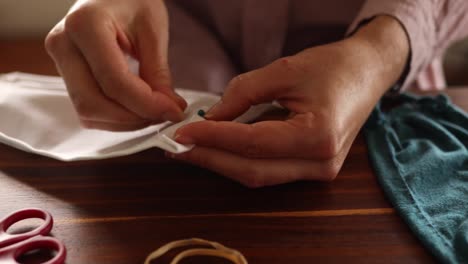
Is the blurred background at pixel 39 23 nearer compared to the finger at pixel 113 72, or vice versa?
the finger at pixel 113 72

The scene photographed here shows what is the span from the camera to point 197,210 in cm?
35

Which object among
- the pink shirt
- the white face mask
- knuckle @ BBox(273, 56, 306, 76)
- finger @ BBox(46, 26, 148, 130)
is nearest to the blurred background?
the pink shirt

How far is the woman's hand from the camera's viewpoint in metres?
0.35

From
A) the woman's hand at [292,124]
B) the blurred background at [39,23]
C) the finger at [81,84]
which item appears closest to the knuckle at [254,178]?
the woman's hand at [292,124]

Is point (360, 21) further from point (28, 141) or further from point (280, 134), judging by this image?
point (28, 141)

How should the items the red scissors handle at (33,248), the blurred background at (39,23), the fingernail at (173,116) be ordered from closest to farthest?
the red scissors handle at (33,248) → the fingernail at (173,116) → the blurred background at (39,23)

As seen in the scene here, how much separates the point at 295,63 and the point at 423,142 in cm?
14

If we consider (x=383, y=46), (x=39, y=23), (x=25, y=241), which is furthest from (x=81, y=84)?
(x=39, y=23)

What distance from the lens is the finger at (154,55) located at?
1.36 feet

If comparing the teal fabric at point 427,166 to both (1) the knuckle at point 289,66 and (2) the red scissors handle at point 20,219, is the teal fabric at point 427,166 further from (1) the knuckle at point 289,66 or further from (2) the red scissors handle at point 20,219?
(2) the red scissors handle at point 20,219

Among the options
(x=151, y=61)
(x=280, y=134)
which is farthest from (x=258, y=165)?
(x=151, y=61)

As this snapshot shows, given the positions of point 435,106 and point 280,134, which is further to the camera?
point 435,106

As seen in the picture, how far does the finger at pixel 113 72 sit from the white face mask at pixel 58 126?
2 cm

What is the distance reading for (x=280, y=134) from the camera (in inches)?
13.7
